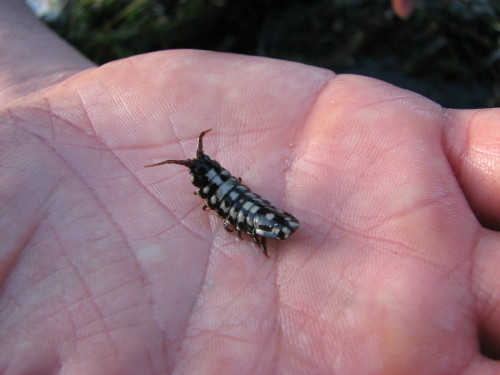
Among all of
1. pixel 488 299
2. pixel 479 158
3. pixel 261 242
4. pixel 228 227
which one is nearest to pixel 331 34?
pixel 479 158

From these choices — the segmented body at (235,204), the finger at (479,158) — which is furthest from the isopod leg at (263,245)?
the finger at (479,158)

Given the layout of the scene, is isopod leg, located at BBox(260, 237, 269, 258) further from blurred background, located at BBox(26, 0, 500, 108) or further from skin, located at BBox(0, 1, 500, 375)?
blurred background, located at BBox(26, 0, 500, 108)

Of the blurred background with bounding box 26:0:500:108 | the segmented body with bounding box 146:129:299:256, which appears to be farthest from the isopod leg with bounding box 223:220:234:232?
the blurred background with bounding box 26:0:500:108

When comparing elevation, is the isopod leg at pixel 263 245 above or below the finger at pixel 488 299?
above

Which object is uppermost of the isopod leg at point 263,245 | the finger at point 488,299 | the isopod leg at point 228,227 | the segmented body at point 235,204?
the segmented body at point 235,204

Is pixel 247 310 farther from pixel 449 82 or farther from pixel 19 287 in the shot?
pixel 449 82

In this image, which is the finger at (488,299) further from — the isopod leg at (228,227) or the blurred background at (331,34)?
the blurred background at (331,34)

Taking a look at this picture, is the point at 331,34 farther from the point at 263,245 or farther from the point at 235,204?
the point at 263,245

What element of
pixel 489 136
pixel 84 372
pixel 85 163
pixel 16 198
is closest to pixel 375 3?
pixel 489 136
